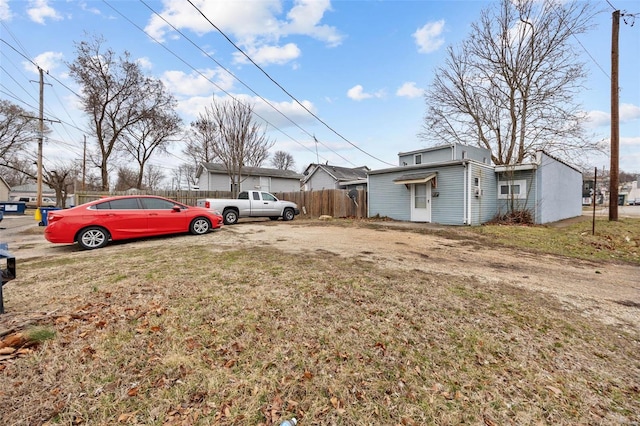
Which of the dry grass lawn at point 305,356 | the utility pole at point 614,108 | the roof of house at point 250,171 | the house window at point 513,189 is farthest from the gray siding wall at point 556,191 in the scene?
the roof of house at point 250,171

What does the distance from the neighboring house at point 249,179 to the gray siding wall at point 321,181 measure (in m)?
2.26

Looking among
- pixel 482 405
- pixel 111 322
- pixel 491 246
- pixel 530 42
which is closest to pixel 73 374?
pixel 111 322

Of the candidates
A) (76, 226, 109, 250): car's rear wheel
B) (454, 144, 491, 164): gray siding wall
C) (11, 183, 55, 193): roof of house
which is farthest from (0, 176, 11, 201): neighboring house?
(454, 144, 491, 164): gray siding wall

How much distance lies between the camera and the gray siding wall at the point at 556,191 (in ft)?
41.9

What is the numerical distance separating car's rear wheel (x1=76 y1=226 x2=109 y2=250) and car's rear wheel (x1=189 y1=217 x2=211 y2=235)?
7.16 ft

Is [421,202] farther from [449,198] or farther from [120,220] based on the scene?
[120,220]

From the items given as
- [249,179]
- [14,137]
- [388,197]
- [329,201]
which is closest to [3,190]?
[14,137]

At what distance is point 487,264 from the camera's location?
556 cm

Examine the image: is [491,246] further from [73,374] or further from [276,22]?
[276,22]

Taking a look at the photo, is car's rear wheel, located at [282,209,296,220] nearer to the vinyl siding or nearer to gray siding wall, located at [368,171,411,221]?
gray siding wall, located at [368,171,411,221]

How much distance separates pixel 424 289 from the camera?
3816mm

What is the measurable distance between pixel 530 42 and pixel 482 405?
23.1m

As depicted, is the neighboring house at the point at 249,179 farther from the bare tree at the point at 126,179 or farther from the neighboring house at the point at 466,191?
the bare tree at the point at 126,179

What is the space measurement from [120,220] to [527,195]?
53.0ft
